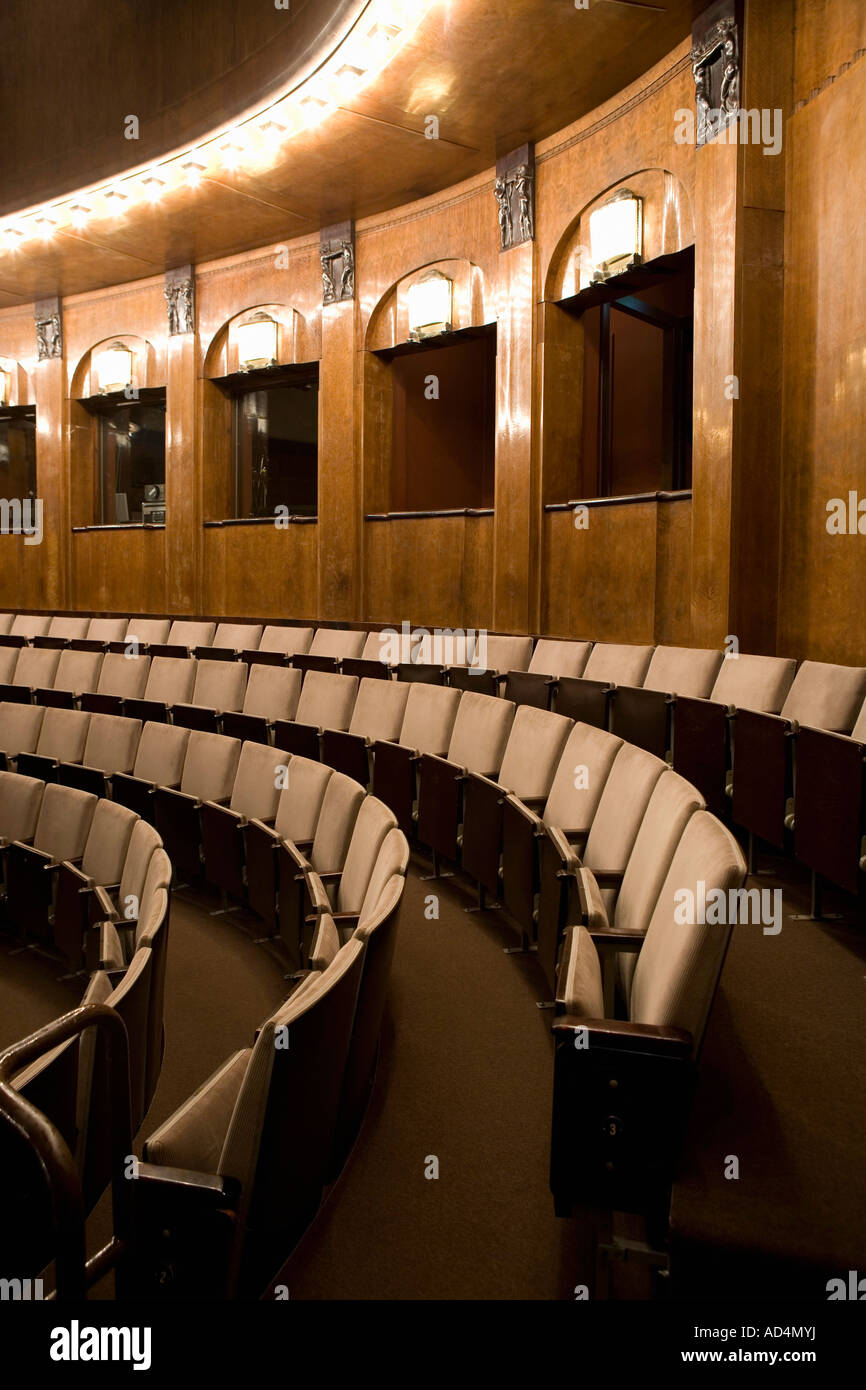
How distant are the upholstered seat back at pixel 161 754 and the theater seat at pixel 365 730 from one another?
0.24 meters

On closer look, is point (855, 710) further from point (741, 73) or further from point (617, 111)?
point (617, 111)

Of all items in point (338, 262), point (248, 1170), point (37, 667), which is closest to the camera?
point (248, 1170)

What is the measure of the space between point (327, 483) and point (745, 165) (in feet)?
5.30

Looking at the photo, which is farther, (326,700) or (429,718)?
(326,700)

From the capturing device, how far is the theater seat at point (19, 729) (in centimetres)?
190

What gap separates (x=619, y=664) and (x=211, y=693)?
2.88 feet

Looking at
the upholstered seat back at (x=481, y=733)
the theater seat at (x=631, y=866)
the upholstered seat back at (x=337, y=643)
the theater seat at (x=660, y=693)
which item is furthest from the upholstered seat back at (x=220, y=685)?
the theater seat at (x=631, y=866)

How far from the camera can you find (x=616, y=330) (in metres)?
2.82

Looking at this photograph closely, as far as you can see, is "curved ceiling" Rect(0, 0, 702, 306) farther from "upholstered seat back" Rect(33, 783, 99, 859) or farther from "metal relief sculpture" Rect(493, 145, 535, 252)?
"upholstered seat back" Rect(33, 783, 99, 859)

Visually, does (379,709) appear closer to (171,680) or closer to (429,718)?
(429,718)

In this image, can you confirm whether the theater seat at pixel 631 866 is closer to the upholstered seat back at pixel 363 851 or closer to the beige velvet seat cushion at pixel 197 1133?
the upholstered seat back at pixel 363 851

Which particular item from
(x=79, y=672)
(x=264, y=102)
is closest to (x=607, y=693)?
(x=79, y=672)

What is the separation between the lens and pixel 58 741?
6.04 feet
